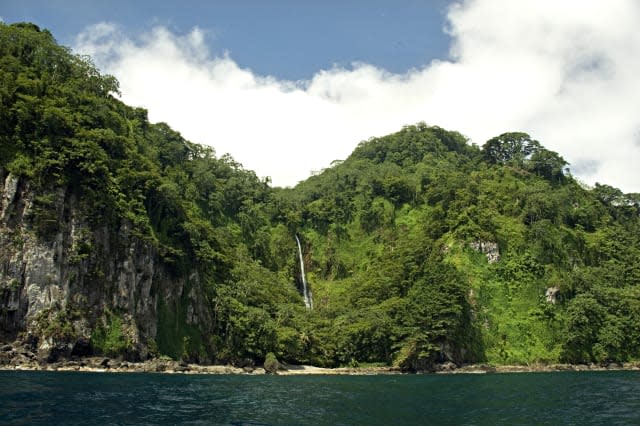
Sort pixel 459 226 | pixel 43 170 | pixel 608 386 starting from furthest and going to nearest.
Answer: pixel 459 226
pixel 43 170
pixel 608 386

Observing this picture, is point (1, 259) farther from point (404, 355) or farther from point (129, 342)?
point (404, 355)

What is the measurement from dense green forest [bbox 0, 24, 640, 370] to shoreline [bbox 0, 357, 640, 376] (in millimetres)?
2377

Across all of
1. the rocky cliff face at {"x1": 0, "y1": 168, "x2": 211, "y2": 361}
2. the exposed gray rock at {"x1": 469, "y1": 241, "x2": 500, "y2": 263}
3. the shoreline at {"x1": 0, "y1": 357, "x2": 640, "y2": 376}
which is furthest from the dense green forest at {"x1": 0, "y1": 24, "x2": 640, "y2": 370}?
the shoreline at {"x1": 0, "y1": 357, "x2": 640, "y2": 376}

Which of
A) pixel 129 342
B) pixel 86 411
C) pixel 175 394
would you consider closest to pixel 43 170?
pixel 129 342

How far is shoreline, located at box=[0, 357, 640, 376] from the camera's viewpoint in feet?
198

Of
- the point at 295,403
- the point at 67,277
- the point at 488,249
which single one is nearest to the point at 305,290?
the point at 488,249

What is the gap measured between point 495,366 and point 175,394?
63.8m

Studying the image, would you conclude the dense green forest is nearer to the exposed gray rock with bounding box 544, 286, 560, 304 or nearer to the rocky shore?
the exposed gray rock with bounding box 544, 286, 560, 304

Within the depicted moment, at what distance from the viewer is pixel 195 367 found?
7456cm

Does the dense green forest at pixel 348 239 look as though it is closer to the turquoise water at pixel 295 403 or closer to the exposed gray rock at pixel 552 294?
the exposed gray rock at pixel 552 294

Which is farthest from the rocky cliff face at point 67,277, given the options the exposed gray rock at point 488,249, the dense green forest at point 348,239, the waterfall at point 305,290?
the exposed gray rock at point 488,249

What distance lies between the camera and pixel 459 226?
109 metres

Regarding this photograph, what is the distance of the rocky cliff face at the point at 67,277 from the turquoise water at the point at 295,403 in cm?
1603

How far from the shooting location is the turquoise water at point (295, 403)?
100 feet
